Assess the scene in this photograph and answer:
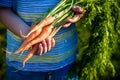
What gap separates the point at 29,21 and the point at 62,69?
0.99 ft

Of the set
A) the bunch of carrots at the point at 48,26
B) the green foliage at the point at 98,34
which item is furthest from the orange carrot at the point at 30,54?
the green foliage at the point at 98,34

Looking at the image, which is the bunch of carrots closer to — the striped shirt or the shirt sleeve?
the striped shirt

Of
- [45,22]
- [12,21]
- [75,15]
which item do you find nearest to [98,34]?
[75,15]

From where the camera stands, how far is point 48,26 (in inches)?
68.1

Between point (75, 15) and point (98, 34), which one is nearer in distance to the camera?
point (75, 15)

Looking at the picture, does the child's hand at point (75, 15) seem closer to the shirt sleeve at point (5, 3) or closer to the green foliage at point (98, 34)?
the green foliage at point (98, 34)

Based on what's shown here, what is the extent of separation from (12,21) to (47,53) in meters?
0.22

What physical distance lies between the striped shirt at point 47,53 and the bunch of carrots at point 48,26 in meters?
0.03

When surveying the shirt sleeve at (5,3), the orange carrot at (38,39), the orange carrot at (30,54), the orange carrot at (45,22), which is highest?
the shirt sleeve at (5,3)

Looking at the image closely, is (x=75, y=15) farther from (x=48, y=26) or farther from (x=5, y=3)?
(x=5, y=3)

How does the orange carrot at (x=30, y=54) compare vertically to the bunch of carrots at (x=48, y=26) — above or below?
below

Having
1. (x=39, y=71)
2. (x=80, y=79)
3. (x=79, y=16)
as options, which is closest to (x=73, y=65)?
(x=80, y=79)

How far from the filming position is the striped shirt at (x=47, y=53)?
5.69 ft

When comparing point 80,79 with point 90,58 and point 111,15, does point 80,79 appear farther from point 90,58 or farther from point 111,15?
point 111,15
